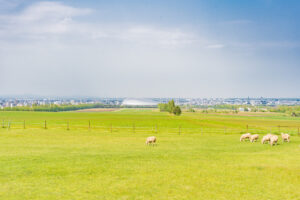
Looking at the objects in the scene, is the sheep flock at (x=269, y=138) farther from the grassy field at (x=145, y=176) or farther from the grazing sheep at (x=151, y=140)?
the grazing sheep at (x=151, y=140)

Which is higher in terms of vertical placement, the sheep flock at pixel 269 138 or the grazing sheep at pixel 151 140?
the grazing sheep at pixel 151 140

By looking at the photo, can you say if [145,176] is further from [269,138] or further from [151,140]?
[269,138]

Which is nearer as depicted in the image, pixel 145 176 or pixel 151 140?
pixel 145 176

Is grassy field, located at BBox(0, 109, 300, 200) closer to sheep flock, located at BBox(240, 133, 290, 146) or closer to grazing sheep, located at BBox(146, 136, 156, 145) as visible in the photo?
A: grazing sheep, located at BBox(146, 136, 156, 145)

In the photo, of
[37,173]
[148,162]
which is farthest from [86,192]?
[148,162]

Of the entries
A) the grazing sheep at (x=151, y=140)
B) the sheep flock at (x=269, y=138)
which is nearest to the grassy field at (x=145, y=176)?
the grazing sheep at (x=151, y=140)

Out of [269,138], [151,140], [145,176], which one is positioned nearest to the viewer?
[145,176]

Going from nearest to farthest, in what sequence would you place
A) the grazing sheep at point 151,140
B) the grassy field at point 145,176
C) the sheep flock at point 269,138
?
the grassy field at point 145,176 → the grazing sheep at point 151,140 → the sheep flock at point 269,138

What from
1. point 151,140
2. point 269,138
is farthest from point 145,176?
point 269,138

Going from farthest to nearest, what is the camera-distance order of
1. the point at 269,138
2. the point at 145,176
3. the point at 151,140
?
the point at 269,138, the point at 151,140, the point at 145,176

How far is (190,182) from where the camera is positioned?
567 inches

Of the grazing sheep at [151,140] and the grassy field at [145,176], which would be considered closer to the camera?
the grassy field at [145,176]

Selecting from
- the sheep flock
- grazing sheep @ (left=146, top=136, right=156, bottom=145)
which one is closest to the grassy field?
grazing sheep @ (left=146, top=136, right=156, bottom=145)

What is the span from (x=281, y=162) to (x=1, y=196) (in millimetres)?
17137
